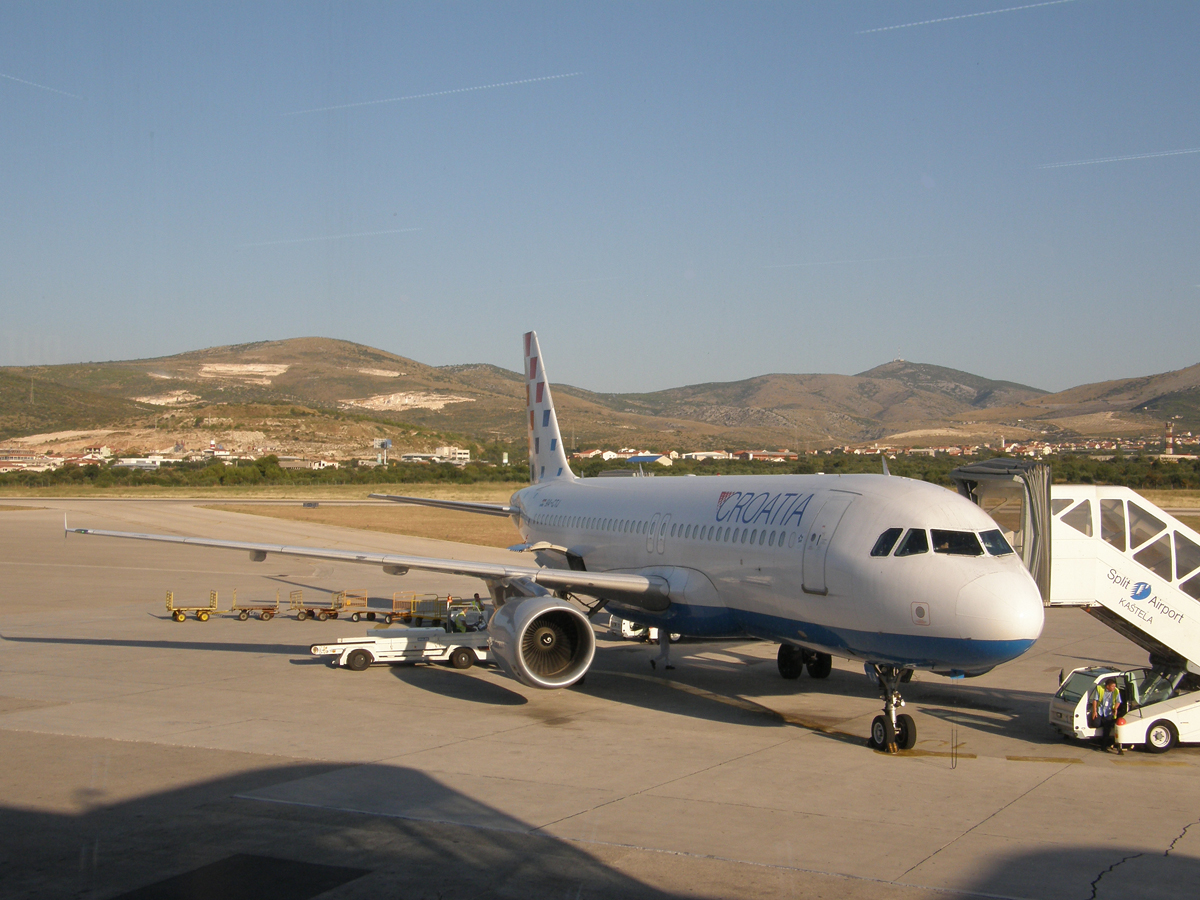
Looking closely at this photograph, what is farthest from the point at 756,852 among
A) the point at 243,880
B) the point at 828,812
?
the point at 243,880

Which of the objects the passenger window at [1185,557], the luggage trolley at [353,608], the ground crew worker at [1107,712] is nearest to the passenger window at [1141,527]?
the passenger window at [1185,557]

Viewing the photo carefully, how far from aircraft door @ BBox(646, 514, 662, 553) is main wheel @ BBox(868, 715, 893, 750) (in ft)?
22.4

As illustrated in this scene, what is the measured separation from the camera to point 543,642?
17.4 m

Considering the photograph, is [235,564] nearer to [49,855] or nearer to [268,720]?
[268,720]

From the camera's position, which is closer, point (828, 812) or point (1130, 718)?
point (828, 812)

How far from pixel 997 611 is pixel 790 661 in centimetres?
785

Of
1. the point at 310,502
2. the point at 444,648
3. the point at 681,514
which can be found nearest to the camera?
the point at 681,514

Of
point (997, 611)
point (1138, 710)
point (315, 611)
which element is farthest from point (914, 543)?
point (315, 611)

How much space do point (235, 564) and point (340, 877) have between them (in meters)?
38.0

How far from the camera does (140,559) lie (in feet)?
150

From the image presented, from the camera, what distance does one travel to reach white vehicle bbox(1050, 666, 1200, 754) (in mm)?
14906

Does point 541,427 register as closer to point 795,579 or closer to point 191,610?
point 191,610

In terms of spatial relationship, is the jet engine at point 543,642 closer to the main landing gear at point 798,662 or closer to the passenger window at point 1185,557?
the main landing gear at point 798,662

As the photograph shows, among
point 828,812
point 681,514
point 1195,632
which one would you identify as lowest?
point 828,812
